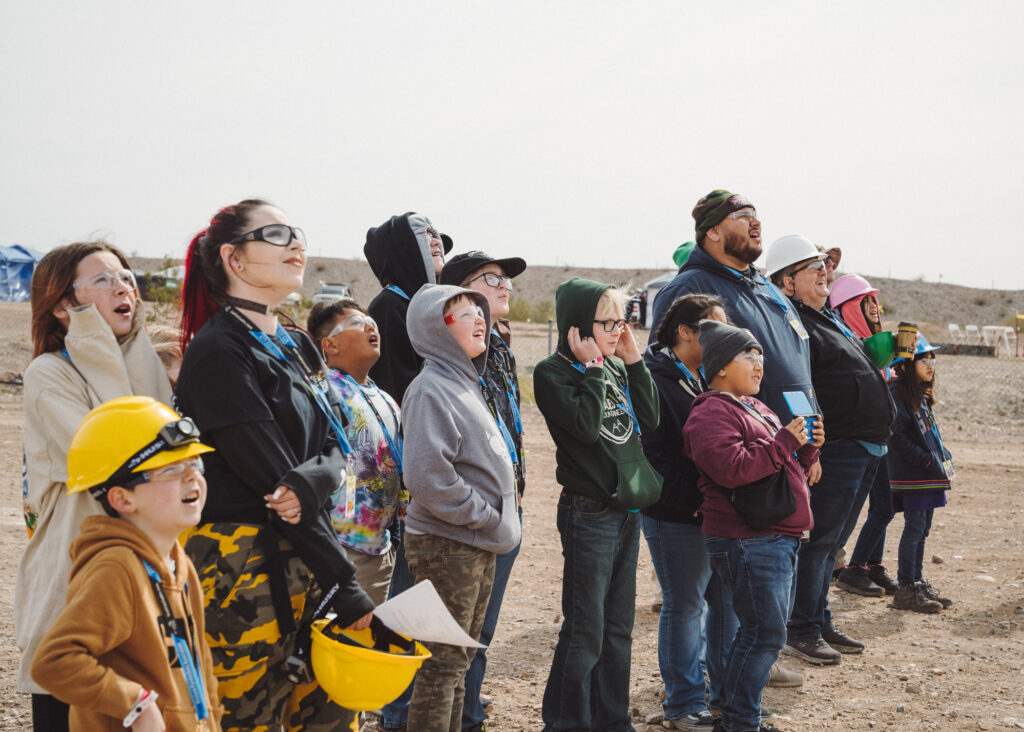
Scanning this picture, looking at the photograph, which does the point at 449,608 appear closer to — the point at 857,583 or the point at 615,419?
the point at 615,419

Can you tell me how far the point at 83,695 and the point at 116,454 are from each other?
1.93 feet

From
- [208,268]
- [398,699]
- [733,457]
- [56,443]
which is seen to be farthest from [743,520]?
[56,443]

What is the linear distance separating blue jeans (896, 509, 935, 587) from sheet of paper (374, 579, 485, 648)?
485 centimetres

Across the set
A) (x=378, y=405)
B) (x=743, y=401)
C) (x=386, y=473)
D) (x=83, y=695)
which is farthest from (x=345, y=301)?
(x=83, y=695)

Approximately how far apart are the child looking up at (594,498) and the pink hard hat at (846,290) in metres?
3.02

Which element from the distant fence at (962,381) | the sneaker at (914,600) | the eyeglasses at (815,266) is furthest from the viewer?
the distant fence at (962,381)

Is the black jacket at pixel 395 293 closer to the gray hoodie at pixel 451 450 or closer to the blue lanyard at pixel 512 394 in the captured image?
the blue lanyard at pixel 512 394

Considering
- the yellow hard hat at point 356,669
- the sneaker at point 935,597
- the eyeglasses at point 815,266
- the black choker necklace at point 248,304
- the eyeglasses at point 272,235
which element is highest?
the eyeglasses at point 815,266

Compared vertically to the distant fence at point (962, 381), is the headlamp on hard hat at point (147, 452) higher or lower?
higher

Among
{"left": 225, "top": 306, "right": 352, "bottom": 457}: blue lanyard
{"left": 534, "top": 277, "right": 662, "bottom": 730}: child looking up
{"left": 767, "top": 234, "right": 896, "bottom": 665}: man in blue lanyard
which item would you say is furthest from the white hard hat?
{"left": 225, "top": 306, "right": 352, "bottom": 457}: blue lanyard

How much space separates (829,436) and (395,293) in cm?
284

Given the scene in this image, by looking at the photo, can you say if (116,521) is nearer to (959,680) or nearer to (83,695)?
(83,695)

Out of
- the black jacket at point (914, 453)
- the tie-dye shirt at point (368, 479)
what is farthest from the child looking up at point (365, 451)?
the black jacket at point (914, 453)

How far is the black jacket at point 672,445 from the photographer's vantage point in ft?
14.2
